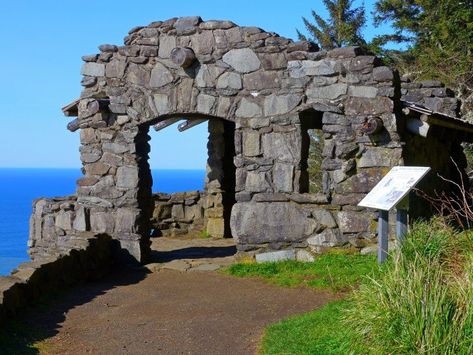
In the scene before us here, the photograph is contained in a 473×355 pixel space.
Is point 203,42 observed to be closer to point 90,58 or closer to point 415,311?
point 90,58

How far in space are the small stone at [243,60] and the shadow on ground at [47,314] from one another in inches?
132

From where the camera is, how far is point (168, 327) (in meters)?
6.73

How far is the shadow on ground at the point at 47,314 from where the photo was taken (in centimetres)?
605

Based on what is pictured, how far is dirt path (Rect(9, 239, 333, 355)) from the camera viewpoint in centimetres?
614

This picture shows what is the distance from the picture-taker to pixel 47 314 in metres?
7.21

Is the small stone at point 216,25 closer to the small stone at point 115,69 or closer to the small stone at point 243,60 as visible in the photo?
the small stone at point 243,60

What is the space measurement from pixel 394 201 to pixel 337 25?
20.0m

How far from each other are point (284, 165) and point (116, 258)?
9.96 feet

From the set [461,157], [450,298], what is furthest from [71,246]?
[461,157]

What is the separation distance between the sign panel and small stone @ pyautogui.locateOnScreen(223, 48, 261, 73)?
3496mm

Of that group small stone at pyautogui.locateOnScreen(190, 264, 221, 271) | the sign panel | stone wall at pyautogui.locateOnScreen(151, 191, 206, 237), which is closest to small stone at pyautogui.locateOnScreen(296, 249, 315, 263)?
small stone at pyautogui.locateOnScreen(190, 264, 221, 271)

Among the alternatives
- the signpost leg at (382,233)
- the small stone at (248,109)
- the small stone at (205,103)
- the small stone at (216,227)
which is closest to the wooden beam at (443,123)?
the small stone at (248,109)

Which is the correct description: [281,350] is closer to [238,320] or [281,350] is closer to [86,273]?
[238,320]

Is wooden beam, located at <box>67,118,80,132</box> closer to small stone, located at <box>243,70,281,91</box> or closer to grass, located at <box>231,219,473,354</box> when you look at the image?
small stone, located at <box>243,70,281,91</box>
